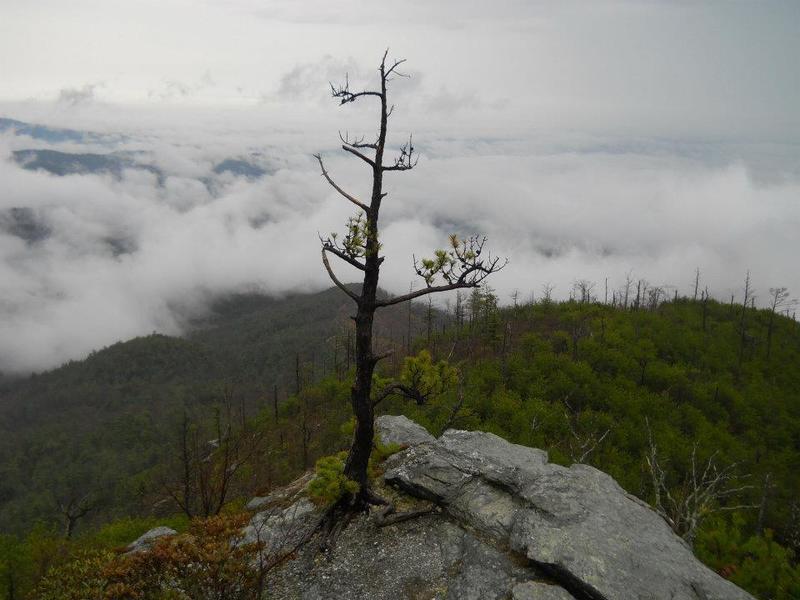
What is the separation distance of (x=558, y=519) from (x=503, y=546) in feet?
3.75

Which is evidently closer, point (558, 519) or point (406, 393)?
point (558, 519)

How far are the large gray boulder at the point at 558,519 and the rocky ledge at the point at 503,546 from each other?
0.02 m

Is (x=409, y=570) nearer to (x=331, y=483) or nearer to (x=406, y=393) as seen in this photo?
(x=331, y=483)

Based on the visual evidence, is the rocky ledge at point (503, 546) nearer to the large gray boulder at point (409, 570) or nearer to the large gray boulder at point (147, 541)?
the large gray boulder at point (409, 570)

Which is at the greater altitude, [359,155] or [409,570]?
[359,155]

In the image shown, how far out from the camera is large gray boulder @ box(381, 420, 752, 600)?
7672 mm

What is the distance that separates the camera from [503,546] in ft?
30.1

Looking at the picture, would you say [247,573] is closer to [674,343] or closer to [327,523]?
[327,523]

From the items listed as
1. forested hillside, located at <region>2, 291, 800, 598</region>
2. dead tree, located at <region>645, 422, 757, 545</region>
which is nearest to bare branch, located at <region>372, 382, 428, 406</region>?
forested hillside, located at <region>2, 291, 800, 598</region>

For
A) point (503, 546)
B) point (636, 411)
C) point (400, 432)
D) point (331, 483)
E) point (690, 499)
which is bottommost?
point (636, 411)

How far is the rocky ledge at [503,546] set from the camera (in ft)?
25.6

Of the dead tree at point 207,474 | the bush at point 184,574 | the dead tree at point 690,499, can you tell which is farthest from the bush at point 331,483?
the dead tree at point 690,499

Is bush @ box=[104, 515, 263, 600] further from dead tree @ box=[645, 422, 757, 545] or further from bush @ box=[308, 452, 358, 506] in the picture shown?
dead tree @ box=[645, 422, 757, 545]

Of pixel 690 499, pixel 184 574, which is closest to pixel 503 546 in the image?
pixel 184 574
